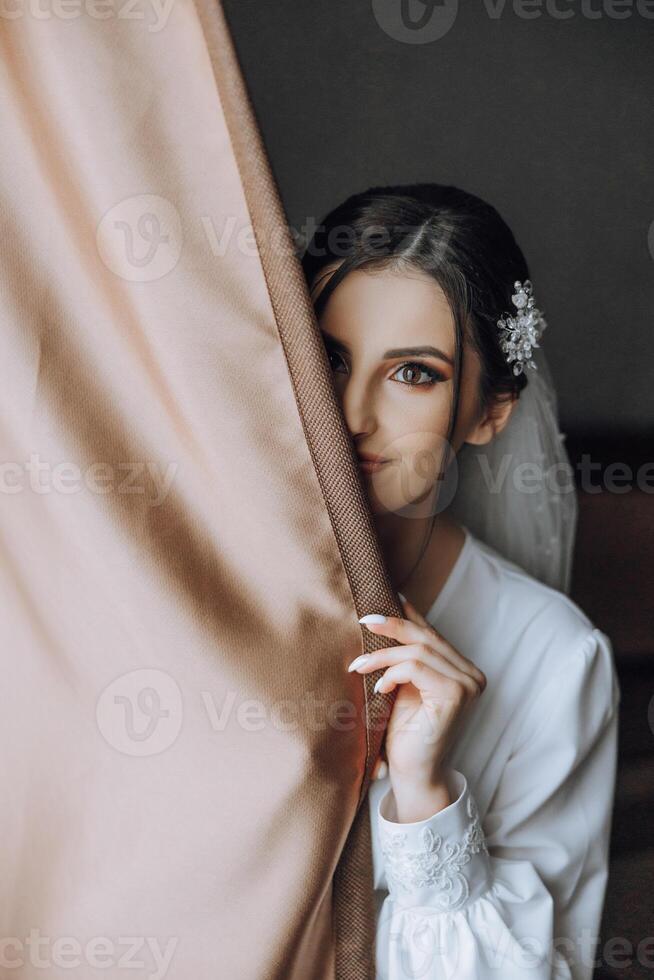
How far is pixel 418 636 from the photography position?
2.45ft

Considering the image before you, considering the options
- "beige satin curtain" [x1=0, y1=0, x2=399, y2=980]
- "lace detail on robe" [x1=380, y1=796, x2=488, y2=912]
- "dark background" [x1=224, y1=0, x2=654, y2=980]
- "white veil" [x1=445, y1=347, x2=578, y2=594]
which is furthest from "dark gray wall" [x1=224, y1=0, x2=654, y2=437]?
"lace detail on robe" [x1=380, y1=796, x2=488, y2=912]

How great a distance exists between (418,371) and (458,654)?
29 cm

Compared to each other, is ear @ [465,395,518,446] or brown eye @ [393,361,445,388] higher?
brown eye @ [393,361,445,388]

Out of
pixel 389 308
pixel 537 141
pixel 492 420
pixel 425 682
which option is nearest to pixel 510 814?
pixel 425 682

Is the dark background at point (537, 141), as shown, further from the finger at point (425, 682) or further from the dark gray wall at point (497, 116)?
the finger at point (425, 682)

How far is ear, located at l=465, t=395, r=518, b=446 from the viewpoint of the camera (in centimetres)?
104

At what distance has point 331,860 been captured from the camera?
0.71m

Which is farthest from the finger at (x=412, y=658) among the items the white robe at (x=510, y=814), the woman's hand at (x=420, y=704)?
the white robe at (x=510, y=814)

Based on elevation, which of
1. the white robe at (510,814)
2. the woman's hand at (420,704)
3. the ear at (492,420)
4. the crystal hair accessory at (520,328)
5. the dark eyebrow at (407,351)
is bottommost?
the white robe at (510,814)

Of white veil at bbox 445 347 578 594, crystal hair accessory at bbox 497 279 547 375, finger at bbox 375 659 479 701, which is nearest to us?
finger at bbox 375 659 479 701

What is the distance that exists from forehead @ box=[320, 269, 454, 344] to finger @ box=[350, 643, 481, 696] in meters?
0.32

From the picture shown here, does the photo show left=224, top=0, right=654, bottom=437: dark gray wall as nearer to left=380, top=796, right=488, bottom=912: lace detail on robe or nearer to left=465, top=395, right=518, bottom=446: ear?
left=465, top=395, right=518, bottom=446: ear

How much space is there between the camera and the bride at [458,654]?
80 centimetres

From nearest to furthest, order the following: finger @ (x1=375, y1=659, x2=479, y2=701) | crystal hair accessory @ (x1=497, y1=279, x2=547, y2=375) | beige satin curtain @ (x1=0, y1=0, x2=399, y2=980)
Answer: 1. beige satin curtain @ (x1=0, y1=0, x2=399, y2=980)
2. finger @ (x1=375, y1=659, x2=479, y2=701)
3. crystal hair accessory @ (x1=497, y1=279, x2=547, y2=375)
